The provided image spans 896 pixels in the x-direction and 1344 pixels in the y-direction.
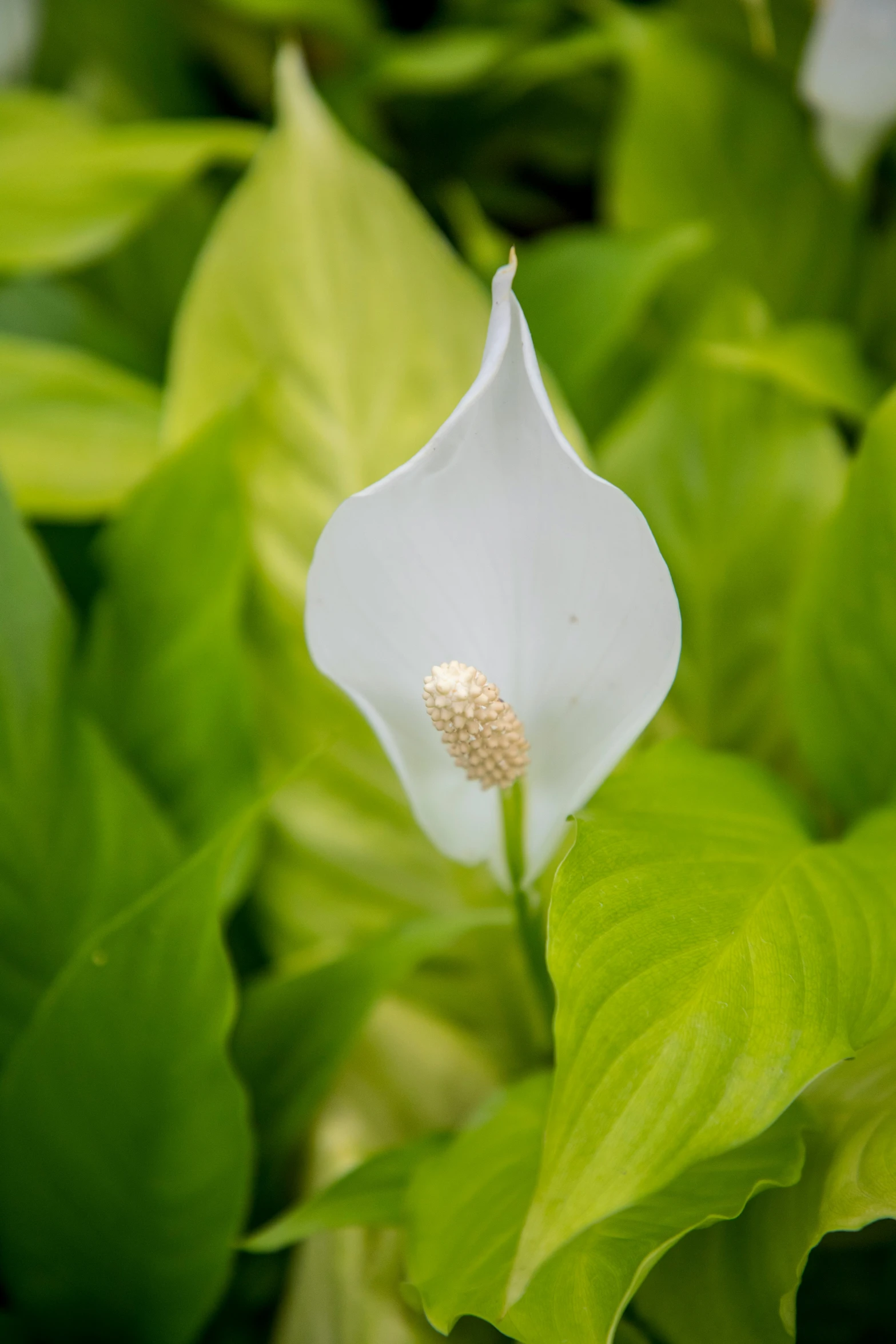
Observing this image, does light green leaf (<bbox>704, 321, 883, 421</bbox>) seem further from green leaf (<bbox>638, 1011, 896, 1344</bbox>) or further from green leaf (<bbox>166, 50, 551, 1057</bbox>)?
green leaf (<bbox>638, 1011, 896, 1344</bbox>)

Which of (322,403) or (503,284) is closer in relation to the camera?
(503,284)

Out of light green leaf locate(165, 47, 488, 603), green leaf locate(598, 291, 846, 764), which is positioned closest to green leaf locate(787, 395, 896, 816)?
green leaf locate(598, 291, 846, 764)

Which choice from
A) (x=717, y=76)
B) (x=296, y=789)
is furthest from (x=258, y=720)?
(x=717, y=76)

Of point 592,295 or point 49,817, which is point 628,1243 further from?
point 592,295

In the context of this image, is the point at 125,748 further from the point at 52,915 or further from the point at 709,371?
the point at 709,371

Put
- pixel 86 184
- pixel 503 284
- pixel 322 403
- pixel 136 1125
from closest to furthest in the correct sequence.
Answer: pixel 503 284 → pixel 136 1125 → pixel 322 403 → pixel 86 184

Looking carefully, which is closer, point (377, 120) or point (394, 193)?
point (394, 193)

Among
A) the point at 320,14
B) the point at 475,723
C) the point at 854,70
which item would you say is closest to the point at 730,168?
the point at 854,70

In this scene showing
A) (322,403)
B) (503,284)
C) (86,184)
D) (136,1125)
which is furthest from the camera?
(86,184)
